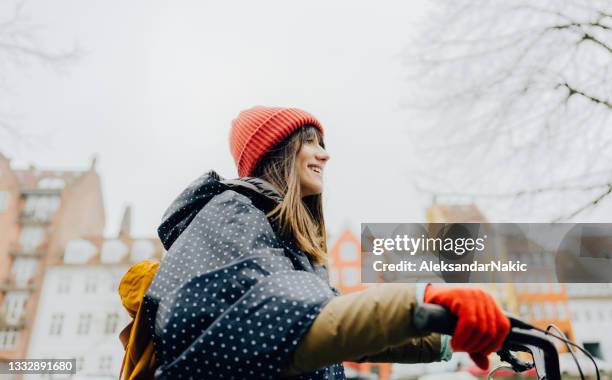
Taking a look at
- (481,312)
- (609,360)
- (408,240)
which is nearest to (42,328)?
(408,240)

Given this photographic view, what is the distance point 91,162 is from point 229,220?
25414 millimetres

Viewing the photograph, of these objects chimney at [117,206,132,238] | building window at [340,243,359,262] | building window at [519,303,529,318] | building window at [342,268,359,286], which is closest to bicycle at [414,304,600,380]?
building window at [519,303,529,318]

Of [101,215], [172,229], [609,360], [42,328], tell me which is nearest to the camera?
[172,229]

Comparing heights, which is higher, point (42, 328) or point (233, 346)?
point (233, 346)

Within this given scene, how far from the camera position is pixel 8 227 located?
2041cm

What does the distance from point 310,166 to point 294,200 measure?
226mm

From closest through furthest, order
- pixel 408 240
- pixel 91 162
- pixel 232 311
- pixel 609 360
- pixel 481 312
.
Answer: pixel 481 312
pixel 232 311
pixel 408 240
pixel 609 360
pixel 91 162

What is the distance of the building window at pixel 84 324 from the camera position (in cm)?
1988

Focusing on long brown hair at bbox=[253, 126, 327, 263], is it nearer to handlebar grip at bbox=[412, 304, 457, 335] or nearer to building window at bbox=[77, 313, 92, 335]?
handlebar grip at bbox=[412, 304, 457, 335]

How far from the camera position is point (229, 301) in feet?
2.51

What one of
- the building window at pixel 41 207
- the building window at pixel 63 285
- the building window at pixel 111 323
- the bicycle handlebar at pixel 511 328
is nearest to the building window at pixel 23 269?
the building window at pixel 63 285

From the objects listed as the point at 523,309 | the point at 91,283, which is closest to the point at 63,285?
the point at 91,283

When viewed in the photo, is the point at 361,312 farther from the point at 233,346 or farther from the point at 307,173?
the point at 307,173

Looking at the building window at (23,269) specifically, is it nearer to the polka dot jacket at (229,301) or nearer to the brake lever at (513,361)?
the polka dot jacket at (229,301)
